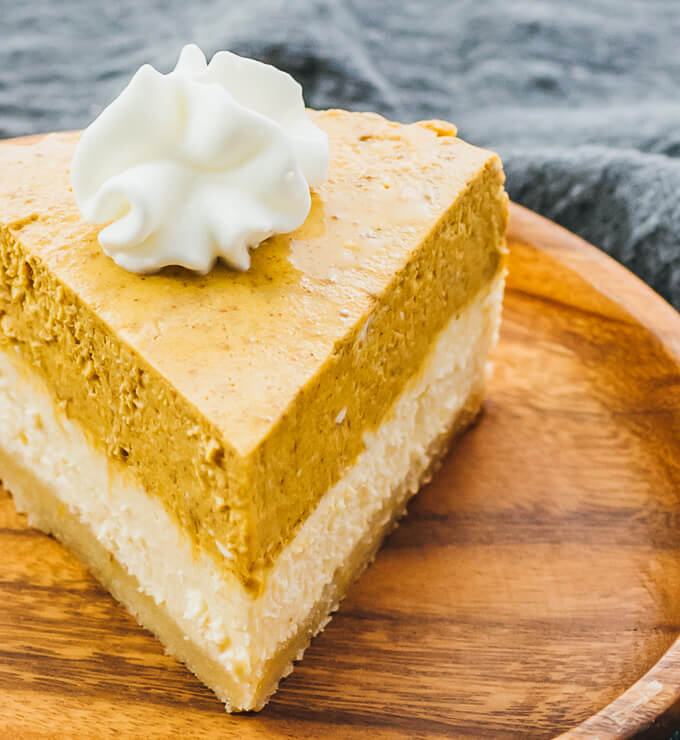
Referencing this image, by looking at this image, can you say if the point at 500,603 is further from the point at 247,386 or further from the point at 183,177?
the point at 183,177

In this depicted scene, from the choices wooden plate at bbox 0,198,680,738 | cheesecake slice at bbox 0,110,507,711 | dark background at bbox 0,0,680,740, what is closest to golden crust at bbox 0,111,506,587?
cheesecake slice at bbox 0,110,507,711

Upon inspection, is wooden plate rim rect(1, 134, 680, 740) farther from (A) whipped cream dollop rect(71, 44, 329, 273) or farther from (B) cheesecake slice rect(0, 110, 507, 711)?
(A) whipped cream dollop rect(71, 44, 329, 273)

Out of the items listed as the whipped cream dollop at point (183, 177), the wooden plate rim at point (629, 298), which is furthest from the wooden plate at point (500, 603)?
the whipped cream dollop at point (183, 177)

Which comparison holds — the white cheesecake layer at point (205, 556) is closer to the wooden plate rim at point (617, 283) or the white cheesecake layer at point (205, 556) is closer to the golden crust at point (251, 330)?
the golden crust at point (251, 330)

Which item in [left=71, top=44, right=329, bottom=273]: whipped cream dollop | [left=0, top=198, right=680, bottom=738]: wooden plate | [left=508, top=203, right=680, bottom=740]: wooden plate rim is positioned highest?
[left=71, top=44, right=329, bottom=273]: whipped cream dollop

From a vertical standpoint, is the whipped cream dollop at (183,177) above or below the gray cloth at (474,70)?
above

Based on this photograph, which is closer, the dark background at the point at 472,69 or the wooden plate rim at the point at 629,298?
the wooden plate rim at the point at 629,298

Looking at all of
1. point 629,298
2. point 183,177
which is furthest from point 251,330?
point 629,298
